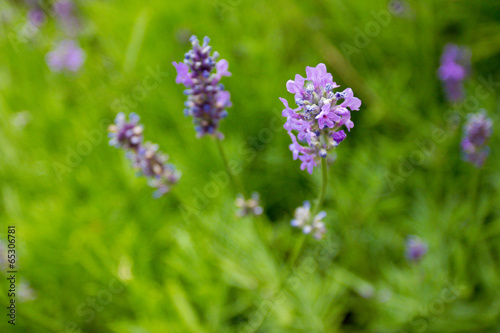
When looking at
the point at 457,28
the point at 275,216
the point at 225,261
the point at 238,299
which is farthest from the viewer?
the point at 457,28

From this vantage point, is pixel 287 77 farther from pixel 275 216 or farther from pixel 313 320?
pixel 313 320

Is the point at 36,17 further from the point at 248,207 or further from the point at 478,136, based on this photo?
the point at 478,136

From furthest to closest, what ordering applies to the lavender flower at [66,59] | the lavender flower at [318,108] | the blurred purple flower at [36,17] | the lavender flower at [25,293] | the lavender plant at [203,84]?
the blurred purple flower at [36,17], the lavender flower at [66,59], the lavender flower at [25,293], the lavender plant at [203,84], the lavender flower at [318,108]

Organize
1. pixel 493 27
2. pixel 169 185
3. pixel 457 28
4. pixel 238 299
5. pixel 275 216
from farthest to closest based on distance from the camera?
pixel 457 28
pixel 493 27
pixel 275 216
pixel 238 299
pixel 169 185

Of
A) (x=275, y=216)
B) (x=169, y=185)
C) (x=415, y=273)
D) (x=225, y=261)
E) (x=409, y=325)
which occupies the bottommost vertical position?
(x=409, y=325)

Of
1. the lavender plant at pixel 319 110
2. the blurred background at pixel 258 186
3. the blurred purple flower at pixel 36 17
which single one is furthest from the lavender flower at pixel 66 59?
the lavender plant at pixel 319 110

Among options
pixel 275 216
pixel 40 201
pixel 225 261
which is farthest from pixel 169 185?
pixel 40 201

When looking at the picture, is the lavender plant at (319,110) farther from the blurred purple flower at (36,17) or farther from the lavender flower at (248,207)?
the blurred purple flower at (36,17)

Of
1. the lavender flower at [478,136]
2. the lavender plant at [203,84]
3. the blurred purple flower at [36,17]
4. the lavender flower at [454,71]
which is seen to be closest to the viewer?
the lavender plant at [203,84]
